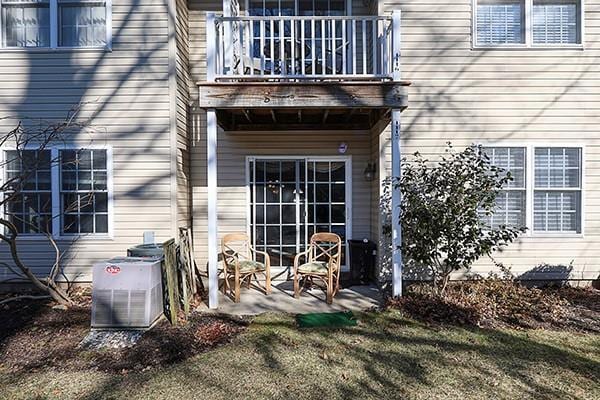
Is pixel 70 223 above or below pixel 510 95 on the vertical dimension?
below

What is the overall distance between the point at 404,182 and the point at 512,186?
78.9 inches

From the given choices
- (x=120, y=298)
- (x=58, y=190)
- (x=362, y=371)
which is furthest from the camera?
(x=58, y=190)

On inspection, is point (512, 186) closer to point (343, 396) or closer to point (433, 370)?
point (433, 370)

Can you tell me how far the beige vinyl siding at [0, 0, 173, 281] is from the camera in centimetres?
611

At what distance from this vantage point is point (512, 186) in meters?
6.33

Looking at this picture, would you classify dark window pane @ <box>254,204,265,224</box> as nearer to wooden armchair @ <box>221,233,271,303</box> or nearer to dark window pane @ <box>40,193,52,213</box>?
wooden armchair @ <box>221,233,271,303</box>

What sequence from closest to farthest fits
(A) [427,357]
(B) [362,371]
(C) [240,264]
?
(B) [362,371], (A) [427,357], (C) [240,264]

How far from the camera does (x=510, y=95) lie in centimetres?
631

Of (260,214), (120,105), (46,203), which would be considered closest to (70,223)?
(46,203)

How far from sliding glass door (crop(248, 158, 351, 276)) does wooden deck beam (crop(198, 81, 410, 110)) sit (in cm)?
201

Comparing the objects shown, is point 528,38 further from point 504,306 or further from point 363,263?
point 363,263

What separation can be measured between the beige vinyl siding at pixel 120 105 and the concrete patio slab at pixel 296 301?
162cm

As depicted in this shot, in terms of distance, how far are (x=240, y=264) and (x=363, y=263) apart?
211 centimetres

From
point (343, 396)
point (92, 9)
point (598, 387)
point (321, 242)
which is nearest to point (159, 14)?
point (92, 9)
